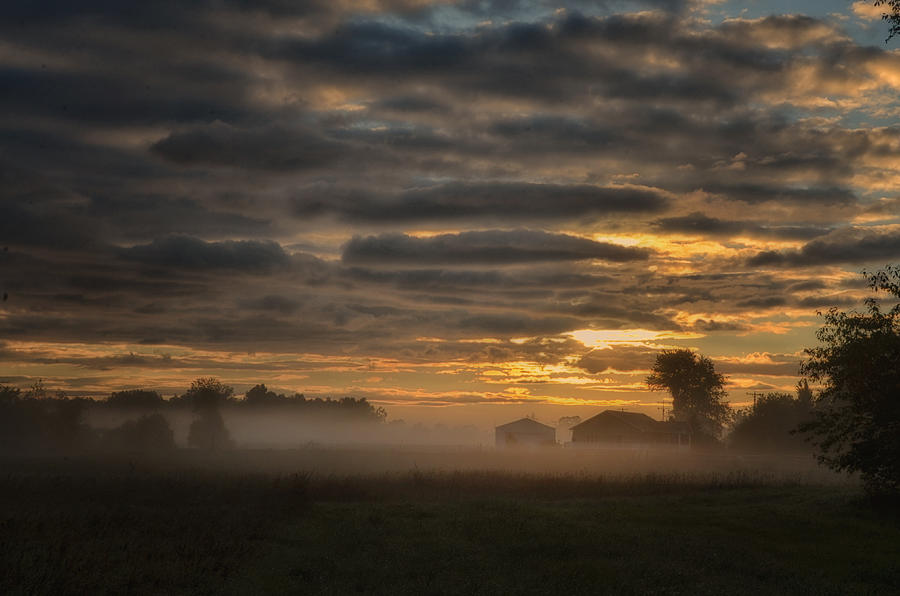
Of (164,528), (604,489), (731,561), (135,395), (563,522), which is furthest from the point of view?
(135,395)

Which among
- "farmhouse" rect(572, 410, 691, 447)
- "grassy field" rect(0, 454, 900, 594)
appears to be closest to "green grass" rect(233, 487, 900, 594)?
"grassy field" rect(0, 454, 900, 594)

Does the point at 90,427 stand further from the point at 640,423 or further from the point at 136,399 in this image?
the point at 640,423

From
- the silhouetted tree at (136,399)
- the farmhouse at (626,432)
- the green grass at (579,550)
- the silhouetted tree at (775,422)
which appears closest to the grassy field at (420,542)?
the green grass at (579,550)

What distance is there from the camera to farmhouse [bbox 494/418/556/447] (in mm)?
145125

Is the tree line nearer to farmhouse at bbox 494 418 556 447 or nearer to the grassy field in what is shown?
farmhouse at bbox 494 418 556 447

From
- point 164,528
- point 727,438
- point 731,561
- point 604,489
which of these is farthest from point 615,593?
point 727,438

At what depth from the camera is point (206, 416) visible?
141 metres

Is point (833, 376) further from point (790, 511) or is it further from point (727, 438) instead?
point (727, 438)

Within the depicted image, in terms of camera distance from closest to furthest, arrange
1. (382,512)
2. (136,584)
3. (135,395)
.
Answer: (136,584)
(382,512)
(135,395)

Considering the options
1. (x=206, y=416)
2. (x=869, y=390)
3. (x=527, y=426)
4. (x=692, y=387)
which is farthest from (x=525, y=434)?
(x=869, y=390)

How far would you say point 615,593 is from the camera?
19.3 m

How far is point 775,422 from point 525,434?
144 ft

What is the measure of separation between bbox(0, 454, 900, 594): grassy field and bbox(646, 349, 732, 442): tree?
101117 mm

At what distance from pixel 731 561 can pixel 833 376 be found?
18332 mm
